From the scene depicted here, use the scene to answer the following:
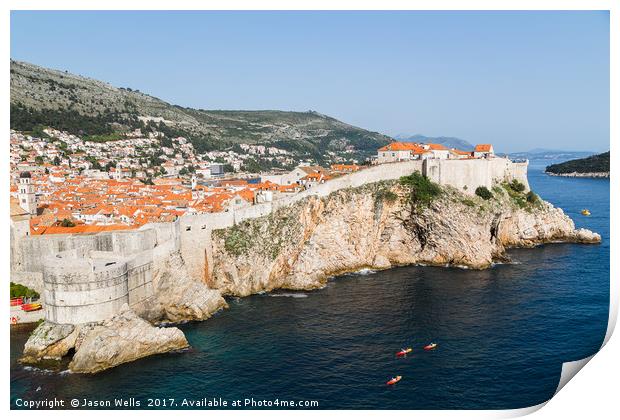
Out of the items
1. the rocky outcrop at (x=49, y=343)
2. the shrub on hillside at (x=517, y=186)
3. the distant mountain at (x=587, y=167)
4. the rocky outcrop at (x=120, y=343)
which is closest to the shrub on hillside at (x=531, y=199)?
the shrub on hillside at (x=517, y=186)

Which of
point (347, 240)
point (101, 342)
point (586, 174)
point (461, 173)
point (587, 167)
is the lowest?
point (101, 342)

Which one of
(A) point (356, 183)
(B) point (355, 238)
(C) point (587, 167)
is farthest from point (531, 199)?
(C) point (587, 167)

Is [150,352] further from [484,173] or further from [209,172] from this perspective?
[209,172]

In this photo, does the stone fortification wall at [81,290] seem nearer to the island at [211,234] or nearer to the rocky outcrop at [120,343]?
the island at [211,234]

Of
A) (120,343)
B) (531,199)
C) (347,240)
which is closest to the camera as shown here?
(120,343)

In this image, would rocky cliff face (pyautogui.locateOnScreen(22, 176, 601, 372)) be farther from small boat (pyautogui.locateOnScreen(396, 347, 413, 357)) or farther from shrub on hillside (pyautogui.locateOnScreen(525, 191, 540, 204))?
small boat (pyautogui.locateOnScreen(396, 347, 413, 357))

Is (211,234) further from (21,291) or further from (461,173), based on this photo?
(461,173)

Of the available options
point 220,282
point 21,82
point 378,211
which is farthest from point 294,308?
point 21,82

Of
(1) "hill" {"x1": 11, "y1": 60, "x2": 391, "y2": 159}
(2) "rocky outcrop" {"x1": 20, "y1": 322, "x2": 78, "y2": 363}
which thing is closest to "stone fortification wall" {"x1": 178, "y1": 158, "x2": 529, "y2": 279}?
(2) "rocky outcrop" {"x1": 20, "y1": 322, "x2": 78, "y2": 363}
